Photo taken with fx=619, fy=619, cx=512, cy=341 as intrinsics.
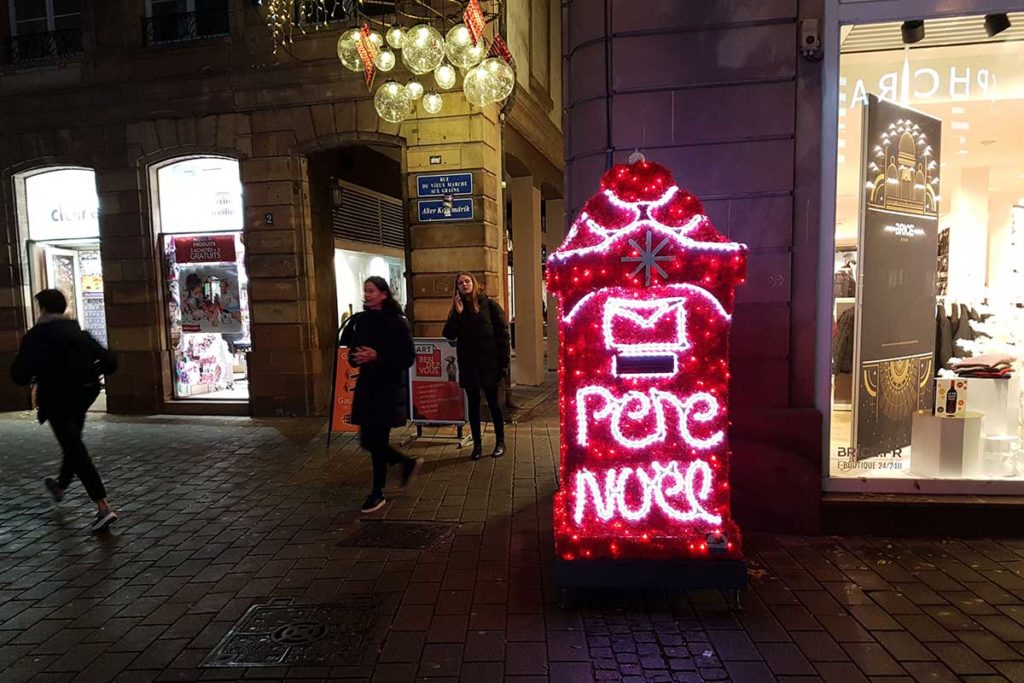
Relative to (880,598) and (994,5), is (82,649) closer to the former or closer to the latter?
(880,598)

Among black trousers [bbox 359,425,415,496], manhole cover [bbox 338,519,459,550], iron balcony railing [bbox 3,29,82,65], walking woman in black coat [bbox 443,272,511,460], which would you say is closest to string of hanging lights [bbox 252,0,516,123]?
walking woman in black coat [bbox 443,272,511,460]

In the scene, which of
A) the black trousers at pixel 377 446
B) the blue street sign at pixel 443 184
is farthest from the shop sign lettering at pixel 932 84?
the blue street sign at pixel 443 184

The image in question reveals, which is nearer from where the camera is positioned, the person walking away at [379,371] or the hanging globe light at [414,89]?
the person walking away at [379,371]

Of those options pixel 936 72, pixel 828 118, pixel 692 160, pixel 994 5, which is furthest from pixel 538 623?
pixel 936 72

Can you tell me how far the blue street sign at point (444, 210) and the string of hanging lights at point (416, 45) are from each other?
3.83 feet

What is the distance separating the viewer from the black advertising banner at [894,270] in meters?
4.86

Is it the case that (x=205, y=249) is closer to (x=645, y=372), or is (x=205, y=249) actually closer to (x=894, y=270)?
(x=645, y=372)

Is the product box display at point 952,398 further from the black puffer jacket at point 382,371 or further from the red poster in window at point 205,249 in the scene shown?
the red poster in window at point 205,249

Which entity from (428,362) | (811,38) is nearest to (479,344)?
(428,362)

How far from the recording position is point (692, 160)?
4641mm

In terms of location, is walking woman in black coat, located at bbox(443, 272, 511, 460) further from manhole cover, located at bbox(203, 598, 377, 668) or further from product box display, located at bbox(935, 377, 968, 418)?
product box display, located at bbox(935, 377, 968, 418)

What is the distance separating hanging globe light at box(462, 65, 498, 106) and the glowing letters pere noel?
3.81 meters

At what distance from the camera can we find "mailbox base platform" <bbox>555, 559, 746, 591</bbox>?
3461 mm

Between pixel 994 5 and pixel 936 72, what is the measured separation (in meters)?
0.96
